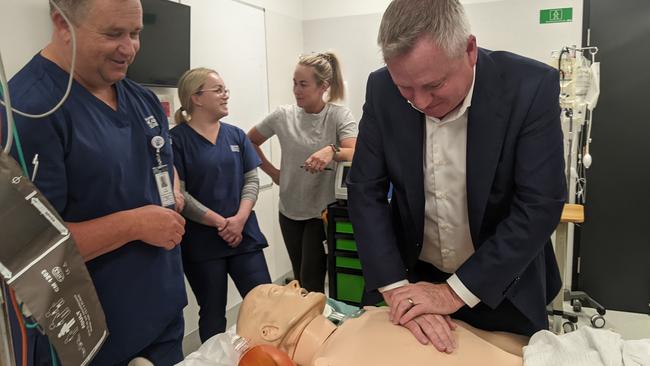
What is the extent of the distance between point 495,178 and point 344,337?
526 millimetres

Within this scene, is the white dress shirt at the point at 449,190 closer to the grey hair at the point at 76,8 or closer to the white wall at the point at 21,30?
the grey hair at the point at 76,8

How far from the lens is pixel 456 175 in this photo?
3.90 ft

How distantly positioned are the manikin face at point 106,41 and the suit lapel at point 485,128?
91cm

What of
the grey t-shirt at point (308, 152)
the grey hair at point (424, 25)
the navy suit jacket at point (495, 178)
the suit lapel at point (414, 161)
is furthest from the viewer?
the grey t-shirt at point (308, 152)

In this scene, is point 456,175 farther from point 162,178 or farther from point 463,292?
point 162,178

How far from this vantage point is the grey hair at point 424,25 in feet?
3.11

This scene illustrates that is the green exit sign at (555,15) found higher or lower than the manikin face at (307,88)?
higher

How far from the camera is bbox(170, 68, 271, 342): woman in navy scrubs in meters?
2.19

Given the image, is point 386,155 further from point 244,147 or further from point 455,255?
point 244,147

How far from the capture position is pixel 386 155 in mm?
1255

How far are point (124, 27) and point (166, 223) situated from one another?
0.54 meters

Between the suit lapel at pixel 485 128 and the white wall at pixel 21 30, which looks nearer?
the suit lapel at pixel 485 128

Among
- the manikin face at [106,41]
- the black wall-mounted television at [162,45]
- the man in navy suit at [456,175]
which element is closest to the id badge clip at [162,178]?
the manikin face at [106,41]

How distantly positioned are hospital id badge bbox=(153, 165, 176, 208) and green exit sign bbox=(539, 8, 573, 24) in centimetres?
288
